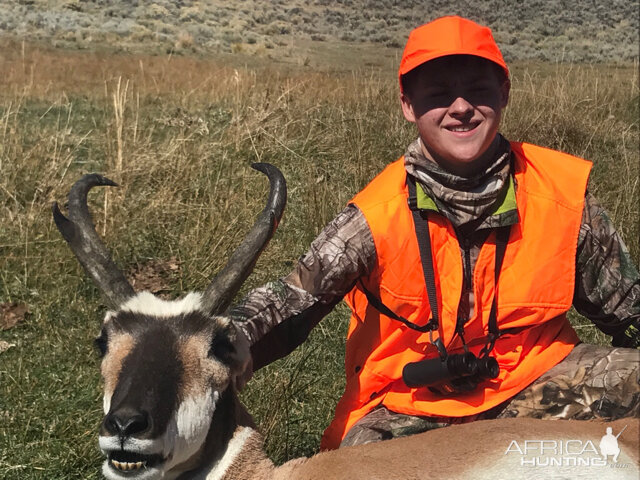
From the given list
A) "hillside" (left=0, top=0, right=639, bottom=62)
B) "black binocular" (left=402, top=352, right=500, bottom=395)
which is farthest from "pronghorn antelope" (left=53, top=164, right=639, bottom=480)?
"hillside" (left=0, top=0, right=639, bottom=62)

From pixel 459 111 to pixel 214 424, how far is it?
1896mm

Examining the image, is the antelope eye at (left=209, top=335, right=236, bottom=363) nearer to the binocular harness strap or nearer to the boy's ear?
the binocular harness strap

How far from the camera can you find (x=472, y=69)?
389 cm

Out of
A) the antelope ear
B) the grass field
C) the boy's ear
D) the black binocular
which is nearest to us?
the antelope ear

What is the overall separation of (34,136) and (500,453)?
7267 millimetres

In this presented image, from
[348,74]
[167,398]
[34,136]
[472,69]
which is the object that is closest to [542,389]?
[472,69]

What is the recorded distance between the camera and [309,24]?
13.4 m

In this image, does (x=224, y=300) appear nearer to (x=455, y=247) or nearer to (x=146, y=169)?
(x=455, y=247)

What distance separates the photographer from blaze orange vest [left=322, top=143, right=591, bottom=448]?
3812 millimetres

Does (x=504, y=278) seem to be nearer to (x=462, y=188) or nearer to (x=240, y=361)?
(x=462, y=188)

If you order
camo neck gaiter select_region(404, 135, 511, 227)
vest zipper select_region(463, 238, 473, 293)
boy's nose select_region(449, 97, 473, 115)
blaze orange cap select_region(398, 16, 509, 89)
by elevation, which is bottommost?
vest zipper select_region(463, 238, 473, 293)

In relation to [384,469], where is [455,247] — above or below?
above

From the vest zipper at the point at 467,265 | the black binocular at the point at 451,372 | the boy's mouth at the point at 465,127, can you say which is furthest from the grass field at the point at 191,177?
the boy's mouth at the point at 465,127

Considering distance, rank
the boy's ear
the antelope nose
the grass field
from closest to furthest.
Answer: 1. the antelope nose
2. the boy's ear
3. the grass field
